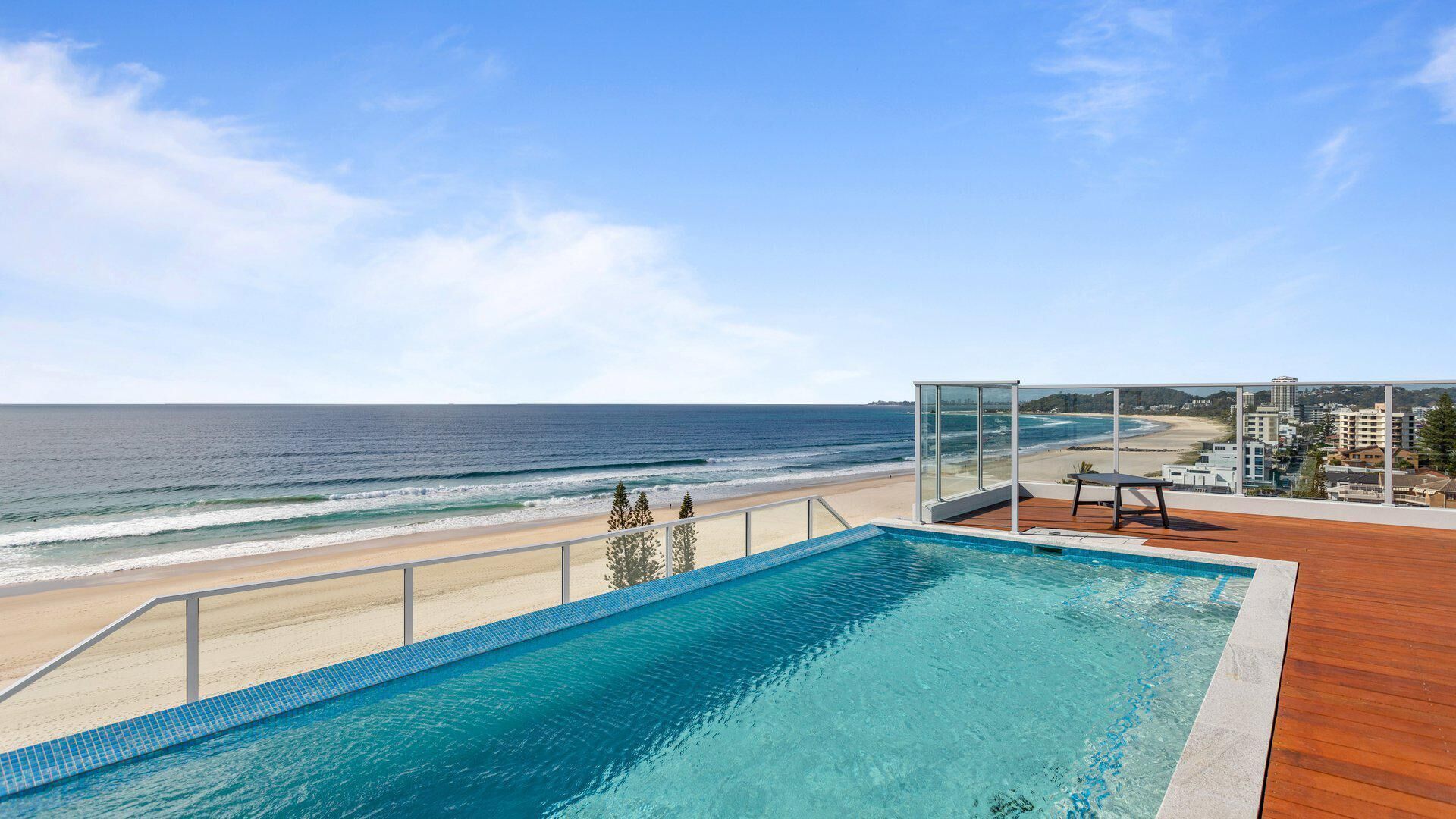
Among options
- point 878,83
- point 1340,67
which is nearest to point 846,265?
point 878,83

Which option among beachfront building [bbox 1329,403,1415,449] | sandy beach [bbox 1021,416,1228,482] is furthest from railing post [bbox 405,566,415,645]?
beachfront building [bbox 1329,403,1415,449]

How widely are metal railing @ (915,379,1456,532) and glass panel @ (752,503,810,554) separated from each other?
1673mm

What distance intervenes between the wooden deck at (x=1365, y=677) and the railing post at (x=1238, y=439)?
174cm

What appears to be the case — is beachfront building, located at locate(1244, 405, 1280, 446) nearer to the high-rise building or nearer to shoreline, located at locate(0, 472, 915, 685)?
the high-rise building

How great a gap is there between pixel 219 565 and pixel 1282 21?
23340mm

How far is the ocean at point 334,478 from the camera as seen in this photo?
18.7m

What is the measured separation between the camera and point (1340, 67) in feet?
33.3

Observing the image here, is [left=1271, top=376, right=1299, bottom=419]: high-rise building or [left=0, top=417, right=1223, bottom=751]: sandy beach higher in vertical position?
[left=1271, top=376, right=1299, bottom=419]: high-rise building

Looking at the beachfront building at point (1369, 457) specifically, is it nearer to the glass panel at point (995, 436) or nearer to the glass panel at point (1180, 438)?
the glass panel at point (1180, 438)

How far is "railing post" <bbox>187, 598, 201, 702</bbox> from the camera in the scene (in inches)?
137

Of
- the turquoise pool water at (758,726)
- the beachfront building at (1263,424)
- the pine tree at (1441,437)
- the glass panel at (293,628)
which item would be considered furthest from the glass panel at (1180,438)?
the glass panel at (293,628)

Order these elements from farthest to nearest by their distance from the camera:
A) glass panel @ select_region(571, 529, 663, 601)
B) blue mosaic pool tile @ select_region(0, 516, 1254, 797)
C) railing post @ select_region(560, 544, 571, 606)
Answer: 1. glass panel @ select_region(571, 529, 663, 601)
2. railing post @ select_region(560, 544, 571, 606)
3. blue mosaic pool tile @ select_region(0, 516, 1254, 797)

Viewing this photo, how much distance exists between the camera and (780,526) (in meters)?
7.40

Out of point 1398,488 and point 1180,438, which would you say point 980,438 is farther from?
point 1398,488
